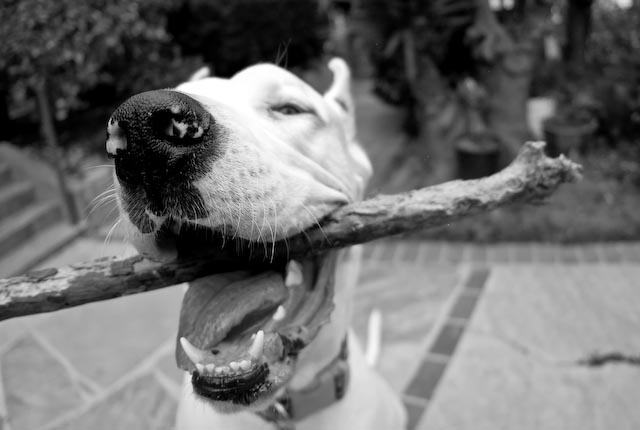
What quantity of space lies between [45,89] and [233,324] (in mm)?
4543

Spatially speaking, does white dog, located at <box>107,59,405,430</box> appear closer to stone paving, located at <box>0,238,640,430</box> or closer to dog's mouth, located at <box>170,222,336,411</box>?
dog's mouth, located at <box>170,222,336,411</box>

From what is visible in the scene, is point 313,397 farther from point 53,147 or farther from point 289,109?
point 53,147

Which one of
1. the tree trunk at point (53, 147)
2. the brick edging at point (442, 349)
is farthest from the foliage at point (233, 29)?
the brick edging at point (442, 349)

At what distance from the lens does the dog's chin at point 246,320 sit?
46.4 inches

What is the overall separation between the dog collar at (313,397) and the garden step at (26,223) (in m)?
3.77

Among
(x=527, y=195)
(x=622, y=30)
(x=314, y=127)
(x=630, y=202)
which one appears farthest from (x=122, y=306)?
(x=622, y=30)

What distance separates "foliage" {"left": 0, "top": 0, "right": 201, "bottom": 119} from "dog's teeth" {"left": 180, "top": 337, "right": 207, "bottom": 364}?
3.99 meters

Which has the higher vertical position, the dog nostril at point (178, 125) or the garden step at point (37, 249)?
the dog nostril at point (178, 125)

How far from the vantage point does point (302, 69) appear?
26.6ft

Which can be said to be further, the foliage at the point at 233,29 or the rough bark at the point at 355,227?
the foliage at the point at 233,29

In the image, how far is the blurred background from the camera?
12.1 ft

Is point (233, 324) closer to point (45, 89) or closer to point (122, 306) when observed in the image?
point (122, 306)

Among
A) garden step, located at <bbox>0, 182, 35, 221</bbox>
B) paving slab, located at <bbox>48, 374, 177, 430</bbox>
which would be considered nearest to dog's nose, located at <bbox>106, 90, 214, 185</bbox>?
paving slab, located at <bbox>48, 374, 177, 430</bbox>

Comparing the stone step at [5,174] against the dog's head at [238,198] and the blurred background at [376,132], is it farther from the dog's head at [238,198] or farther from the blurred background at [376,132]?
the dog's head at [238,198]
